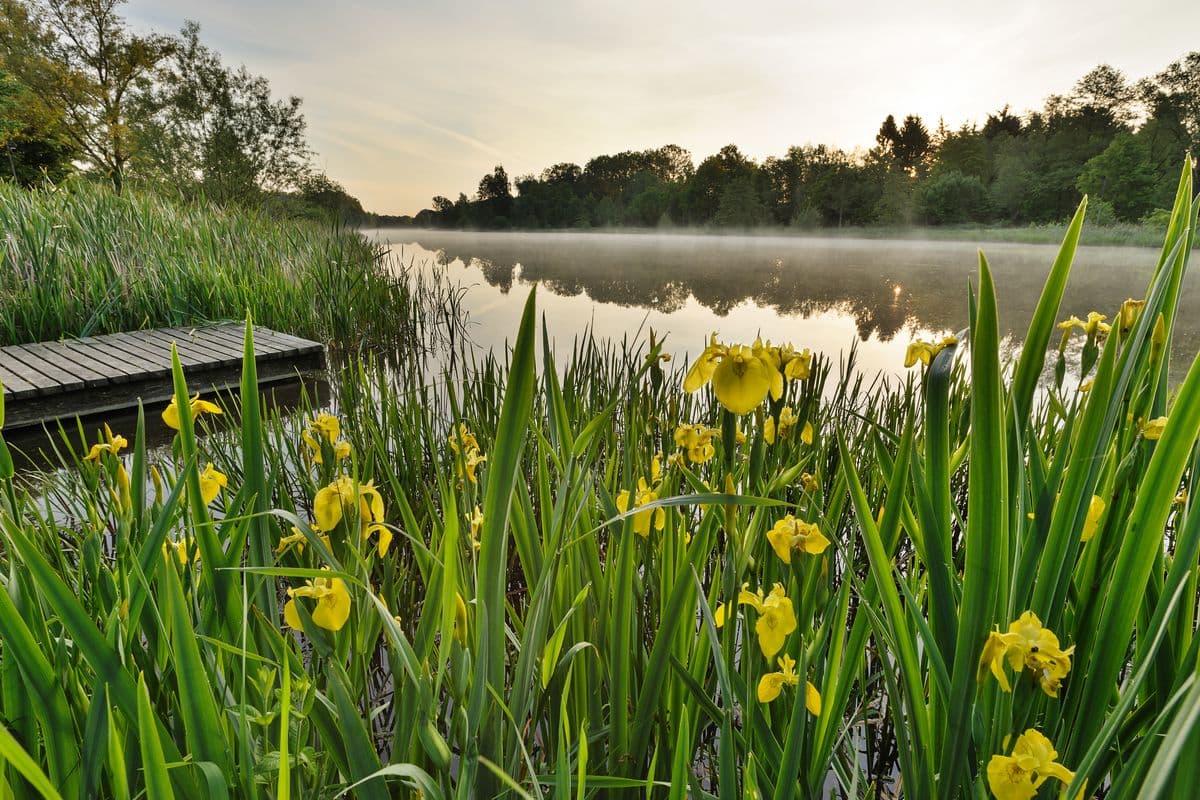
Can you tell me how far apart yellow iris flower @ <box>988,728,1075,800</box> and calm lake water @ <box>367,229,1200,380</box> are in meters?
3.40

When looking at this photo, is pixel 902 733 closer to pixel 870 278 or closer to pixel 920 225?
pixel 870 278

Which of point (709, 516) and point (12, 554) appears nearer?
point (12, 554)

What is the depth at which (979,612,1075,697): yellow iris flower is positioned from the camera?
1.42 ft

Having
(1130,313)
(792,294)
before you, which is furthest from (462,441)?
(792,294)

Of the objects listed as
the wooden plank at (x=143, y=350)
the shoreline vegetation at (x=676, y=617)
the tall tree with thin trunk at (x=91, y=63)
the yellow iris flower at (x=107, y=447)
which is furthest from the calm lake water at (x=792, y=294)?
Result: the tall tree with thin trunk at (x=91, y=63)

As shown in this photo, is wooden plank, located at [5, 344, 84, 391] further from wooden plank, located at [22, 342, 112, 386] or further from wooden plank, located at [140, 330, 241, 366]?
wooden plank, located at [140, 330, 241, 366]

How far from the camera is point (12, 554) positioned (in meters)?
0.65

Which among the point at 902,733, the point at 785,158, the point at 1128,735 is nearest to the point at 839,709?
the point at 902,733

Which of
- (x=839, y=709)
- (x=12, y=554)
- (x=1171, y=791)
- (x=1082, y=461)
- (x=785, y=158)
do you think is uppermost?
(x=785, y=158)

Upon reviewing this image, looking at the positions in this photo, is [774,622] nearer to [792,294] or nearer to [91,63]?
[792,294]

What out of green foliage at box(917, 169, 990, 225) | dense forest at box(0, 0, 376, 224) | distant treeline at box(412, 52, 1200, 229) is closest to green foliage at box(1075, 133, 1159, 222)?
distant treeline at box(412, 52, 1200, 229)

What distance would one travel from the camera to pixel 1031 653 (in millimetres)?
448

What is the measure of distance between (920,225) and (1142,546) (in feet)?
105

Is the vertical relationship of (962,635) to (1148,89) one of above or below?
below
